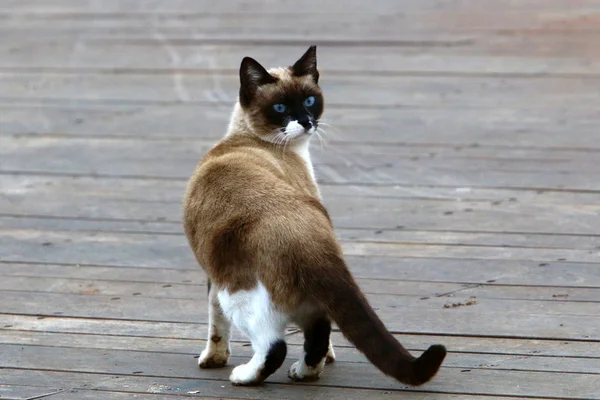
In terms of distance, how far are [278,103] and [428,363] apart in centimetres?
108

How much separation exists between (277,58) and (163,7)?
1.99 meters

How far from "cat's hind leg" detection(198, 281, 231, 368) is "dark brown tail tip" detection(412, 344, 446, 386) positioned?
0.74 meters

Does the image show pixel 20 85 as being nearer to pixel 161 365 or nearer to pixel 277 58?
pixel 277 58

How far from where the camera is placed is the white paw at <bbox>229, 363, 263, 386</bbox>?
3.14 meters

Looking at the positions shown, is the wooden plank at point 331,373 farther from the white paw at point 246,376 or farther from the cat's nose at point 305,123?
the cat's nose at point 305,123

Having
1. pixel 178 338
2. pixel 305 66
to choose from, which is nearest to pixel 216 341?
pixel 178 338

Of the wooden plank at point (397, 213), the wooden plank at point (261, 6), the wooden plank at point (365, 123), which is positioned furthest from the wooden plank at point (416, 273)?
the wooden plank at point (261, 6)

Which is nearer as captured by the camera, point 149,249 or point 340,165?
point 149,249

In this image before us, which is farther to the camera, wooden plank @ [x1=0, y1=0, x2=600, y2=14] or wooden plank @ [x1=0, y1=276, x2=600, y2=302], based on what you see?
wooden plank @ [x1=0, y1=0, x2=600, y2=14]

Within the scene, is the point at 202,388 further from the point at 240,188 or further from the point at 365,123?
the point at 365,123

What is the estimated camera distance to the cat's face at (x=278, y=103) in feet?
11.6

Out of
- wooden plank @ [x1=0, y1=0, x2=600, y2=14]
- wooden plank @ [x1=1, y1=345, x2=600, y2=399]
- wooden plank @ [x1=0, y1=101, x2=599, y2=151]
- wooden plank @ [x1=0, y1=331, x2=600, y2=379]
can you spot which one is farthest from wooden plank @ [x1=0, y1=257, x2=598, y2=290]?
wooden plank @ [x1=0, y1=0, x2=600, y2=14]

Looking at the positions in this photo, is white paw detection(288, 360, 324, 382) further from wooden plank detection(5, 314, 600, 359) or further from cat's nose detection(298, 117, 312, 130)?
cat's nose detection(298, 117, 312, 130)

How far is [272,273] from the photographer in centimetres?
297
